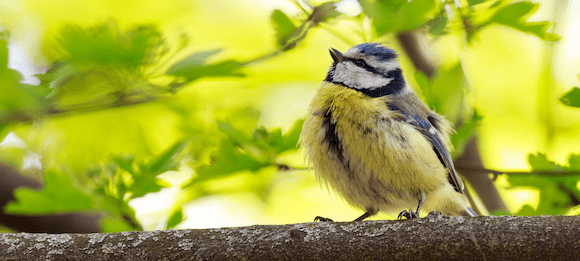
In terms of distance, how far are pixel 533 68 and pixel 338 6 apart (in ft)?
7.65

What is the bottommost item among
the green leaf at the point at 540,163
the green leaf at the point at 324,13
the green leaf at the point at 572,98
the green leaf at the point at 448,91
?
the green leaf at the point at 540,163

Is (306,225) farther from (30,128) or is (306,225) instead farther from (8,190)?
(8,190)

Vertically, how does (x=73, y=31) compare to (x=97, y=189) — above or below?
above

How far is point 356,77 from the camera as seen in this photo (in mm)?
2621

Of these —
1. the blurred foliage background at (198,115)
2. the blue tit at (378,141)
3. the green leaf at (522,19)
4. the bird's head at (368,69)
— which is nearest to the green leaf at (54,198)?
the blurred foliage background at (198,115)

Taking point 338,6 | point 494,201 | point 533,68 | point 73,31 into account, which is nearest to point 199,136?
point 73,31

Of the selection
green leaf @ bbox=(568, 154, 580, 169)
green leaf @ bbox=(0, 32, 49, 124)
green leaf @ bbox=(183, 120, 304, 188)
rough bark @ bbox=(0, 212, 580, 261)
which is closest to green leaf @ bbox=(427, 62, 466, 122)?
green leaf @ bbox=(568, 154, 580, 169)

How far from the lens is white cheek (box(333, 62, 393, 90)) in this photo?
102 inches

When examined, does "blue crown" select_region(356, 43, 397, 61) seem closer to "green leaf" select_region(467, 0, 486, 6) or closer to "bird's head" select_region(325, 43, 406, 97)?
"bird's head" select_region(325, 43, 406, 97)

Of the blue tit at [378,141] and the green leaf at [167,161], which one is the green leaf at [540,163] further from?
the green leaf at [167,161]

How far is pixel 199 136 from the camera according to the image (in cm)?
249

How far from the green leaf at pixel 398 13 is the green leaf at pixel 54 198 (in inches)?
58.6

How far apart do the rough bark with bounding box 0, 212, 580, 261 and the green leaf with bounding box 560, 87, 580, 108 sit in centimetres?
60

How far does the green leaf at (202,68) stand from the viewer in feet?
6.68
